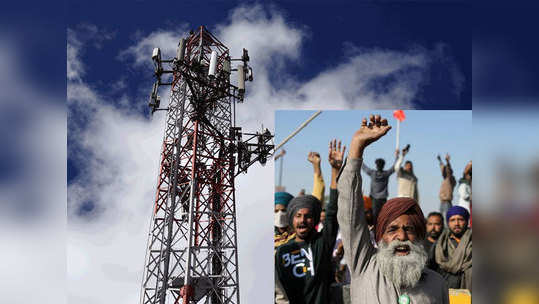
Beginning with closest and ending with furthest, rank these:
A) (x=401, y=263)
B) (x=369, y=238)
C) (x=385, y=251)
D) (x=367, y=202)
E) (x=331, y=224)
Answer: (x=401, y=263) < (x=385, y=251) < (x=369, y=238) < (x=331, y=224) < (x=367, y=202)

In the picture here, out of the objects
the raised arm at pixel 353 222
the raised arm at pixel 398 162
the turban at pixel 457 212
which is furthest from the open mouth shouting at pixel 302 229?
the turban at pixel 457 212

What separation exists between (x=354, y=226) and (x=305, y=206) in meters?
0.76

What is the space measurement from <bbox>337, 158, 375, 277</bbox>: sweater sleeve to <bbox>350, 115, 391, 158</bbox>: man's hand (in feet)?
1.43

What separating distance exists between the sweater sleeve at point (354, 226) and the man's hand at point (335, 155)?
0.34 m

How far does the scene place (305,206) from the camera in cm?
672

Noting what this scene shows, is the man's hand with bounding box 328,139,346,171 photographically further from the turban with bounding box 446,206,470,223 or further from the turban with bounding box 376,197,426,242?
the turban with bounding box 446,206,470,223

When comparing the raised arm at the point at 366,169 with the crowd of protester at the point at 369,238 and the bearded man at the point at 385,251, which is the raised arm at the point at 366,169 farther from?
the bearded man at the point at 385,251

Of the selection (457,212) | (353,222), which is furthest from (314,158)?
(457,212)

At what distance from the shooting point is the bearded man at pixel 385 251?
6230 mm

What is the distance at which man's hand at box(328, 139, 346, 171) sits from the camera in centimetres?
678

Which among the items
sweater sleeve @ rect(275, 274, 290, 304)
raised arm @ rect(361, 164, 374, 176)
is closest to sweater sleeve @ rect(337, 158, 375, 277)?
raised arm @ rect(361, 164, 374, 176)

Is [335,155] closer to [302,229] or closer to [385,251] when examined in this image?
[302,229]
